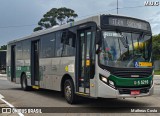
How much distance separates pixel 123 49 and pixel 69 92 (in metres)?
3.03

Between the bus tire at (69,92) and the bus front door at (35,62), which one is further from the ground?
the bus front door at (35,62)

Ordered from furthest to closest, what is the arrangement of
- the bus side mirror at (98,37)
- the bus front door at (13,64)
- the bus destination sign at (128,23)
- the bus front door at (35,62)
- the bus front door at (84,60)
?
the bus front door at (13,64)
the bus front door at (35,62)
the bus front door at (84,60)
the bus destination sign at (128,23)
the bus side mirror at (98,37)

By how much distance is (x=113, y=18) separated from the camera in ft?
39.0

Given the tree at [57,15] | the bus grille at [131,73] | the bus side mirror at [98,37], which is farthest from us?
the tree at [57,15]

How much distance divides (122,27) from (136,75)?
175 cm

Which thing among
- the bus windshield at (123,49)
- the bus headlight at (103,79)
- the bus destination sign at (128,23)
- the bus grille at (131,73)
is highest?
the bus destination sign at (128,23)

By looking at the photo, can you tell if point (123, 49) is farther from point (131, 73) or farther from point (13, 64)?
point (13, 64)

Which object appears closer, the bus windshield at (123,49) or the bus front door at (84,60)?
the bus windshield at (123,49)

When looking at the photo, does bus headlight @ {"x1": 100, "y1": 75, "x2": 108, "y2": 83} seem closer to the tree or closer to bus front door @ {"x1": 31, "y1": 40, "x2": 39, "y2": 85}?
bus front door @ {"x1": 31, "y1": 40, "x2": 39, "y2": 85}

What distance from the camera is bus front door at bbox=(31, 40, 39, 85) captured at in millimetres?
17766

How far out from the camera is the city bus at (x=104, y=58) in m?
11.4

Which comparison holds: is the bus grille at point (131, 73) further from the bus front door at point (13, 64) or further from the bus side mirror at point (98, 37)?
the bus front door at point (13, 64)

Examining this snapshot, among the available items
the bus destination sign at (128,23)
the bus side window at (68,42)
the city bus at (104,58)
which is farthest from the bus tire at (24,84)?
the bus destination sign at (128,23)

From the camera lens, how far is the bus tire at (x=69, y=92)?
1312 cm
